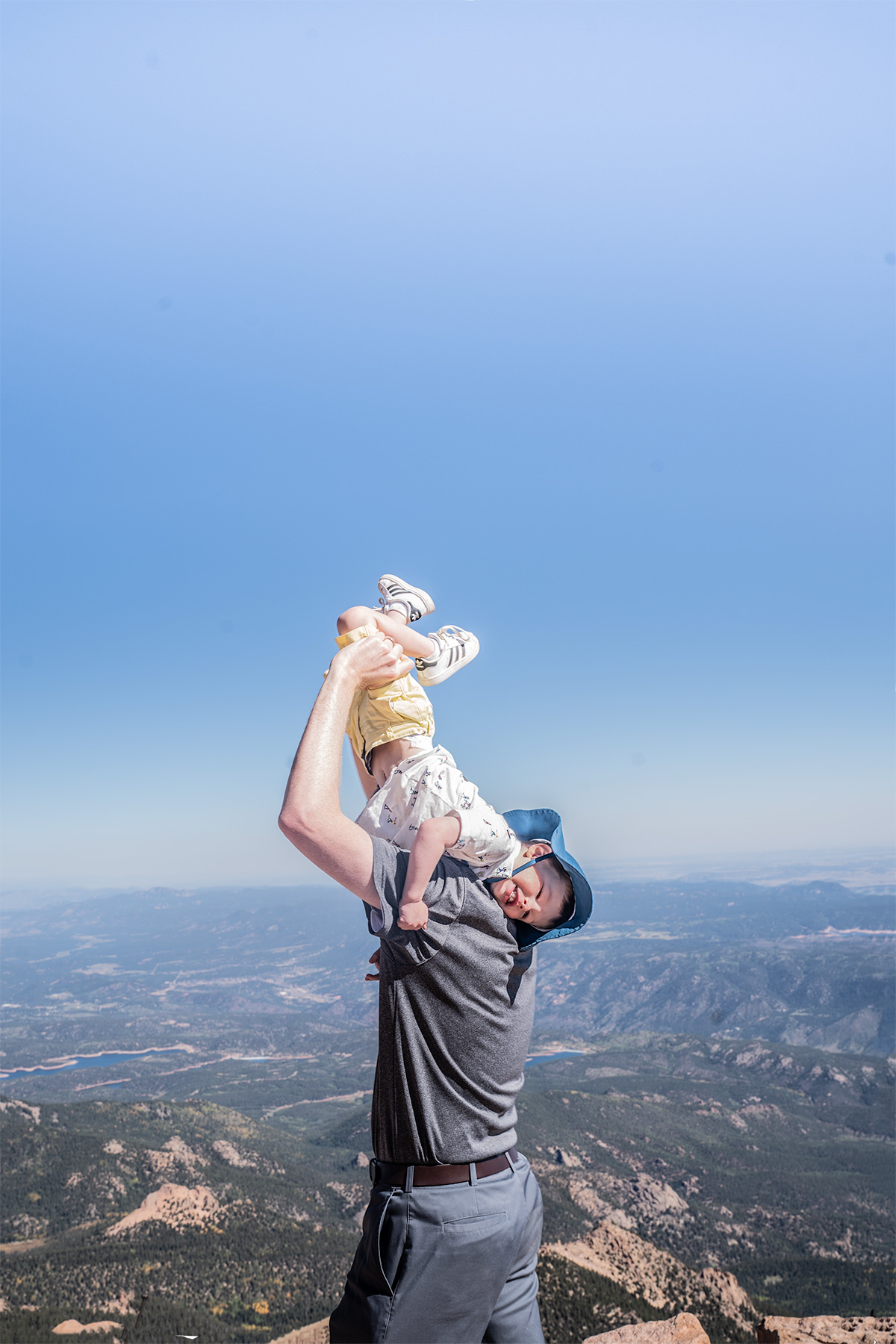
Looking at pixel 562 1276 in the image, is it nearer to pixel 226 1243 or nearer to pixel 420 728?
pixel 226 1243

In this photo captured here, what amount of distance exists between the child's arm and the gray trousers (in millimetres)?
1173

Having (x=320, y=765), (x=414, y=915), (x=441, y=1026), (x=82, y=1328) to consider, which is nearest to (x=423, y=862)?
(x=414, y=915)

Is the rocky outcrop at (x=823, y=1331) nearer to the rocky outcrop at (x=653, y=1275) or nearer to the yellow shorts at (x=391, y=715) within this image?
the yellow shorts at (x=391, y=715)

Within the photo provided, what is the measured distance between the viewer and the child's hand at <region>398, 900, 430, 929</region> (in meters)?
3.38

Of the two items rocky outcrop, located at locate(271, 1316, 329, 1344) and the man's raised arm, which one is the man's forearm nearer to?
the man's raised arm

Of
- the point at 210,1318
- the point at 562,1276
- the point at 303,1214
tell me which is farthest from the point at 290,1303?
the point at 562,1276

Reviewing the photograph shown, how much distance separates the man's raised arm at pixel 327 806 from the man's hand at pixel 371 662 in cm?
7

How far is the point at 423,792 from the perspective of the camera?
4238 mm

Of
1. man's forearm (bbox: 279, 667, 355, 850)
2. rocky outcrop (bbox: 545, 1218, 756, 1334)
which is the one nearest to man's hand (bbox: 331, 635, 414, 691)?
man's forearm (bbox: 279, 667, 355, 850)

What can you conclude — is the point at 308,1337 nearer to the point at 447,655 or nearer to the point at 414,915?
the point at 447,655

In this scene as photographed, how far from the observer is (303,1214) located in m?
101

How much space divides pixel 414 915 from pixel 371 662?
4.59 ft

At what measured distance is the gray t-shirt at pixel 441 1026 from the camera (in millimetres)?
3486

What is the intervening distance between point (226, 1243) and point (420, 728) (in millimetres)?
101234
